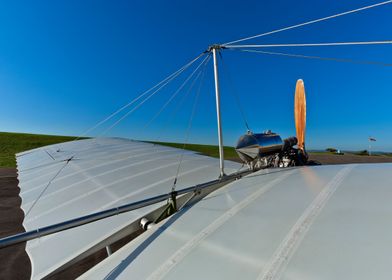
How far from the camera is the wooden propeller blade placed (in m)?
9.52

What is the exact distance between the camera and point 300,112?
32.4 ft

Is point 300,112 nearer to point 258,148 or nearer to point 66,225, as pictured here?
point 258,148

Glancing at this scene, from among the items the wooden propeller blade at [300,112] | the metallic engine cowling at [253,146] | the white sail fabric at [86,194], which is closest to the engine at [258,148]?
the metallic engine cowling at [253,146]

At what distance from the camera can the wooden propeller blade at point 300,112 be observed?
9.52 meters

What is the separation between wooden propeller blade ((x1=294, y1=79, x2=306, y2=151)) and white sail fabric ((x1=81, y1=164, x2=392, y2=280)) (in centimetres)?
663

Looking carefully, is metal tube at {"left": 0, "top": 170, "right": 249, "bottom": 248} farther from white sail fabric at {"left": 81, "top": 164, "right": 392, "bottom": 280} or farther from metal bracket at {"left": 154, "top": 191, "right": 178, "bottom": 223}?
white sail fabric at {"left": 81, "top": 164, "right": 392, "bottom": 280}

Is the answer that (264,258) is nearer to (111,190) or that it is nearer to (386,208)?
(386,208)

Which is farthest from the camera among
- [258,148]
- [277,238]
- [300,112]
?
[300,112]

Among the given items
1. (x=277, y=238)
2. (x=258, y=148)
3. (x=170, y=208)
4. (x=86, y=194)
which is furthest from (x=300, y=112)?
(x=277, y=238)

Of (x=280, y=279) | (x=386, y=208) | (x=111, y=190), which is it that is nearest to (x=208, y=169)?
(x=111, y=190)

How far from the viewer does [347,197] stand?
2852 millimetres

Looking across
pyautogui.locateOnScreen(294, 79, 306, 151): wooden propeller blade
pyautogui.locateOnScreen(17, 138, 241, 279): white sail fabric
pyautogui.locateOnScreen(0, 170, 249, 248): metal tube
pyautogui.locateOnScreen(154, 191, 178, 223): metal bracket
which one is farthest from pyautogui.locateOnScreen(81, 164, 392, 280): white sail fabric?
pyautogui.locateOnScreen(294, 79, 306, 151): wooden propeller blade

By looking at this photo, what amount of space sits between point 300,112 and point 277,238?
868cm

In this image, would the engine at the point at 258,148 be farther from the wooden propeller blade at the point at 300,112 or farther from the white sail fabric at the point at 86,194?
the wooden propeller blade at the point at 300,112
